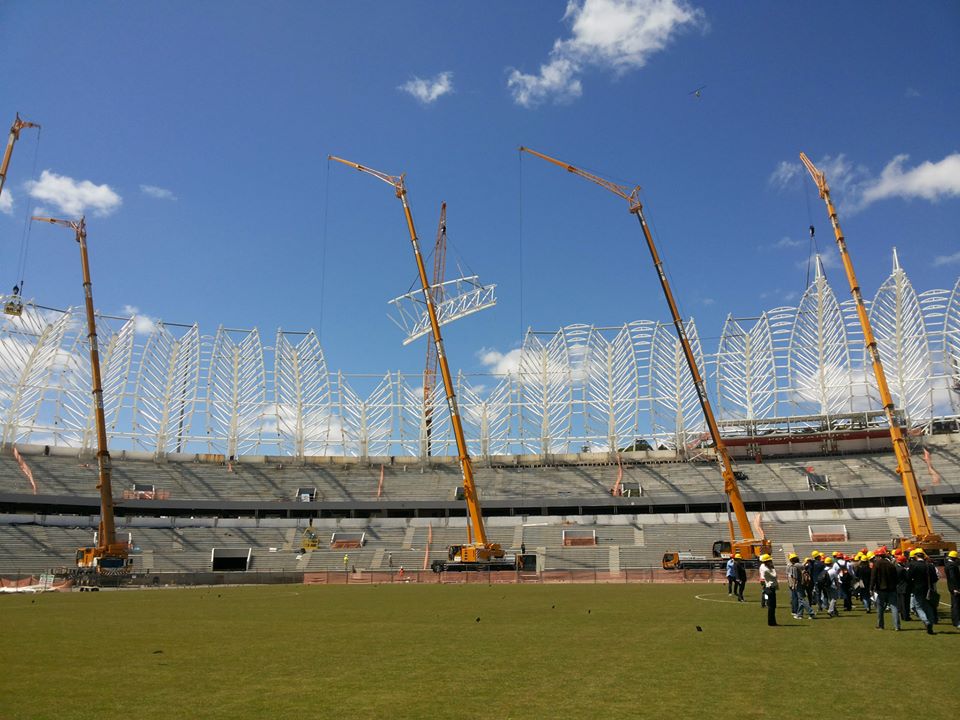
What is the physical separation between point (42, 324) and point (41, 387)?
6.07 metres

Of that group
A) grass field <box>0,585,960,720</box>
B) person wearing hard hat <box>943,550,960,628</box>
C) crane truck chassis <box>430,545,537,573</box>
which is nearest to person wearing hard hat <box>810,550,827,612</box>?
grass field <box>0,585,960,720</box>

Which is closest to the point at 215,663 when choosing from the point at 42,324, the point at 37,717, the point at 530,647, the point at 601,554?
the point at 37,717

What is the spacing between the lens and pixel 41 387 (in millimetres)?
68625

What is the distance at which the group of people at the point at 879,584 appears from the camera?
49.2 feet

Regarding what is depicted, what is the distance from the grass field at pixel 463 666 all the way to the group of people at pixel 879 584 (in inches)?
19.7

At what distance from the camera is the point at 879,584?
617 inches

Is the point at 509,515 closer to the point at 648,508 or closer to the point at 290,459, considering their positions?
the point at 648,508

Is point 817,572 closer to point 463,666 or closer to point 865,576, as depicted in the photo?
point 865,576

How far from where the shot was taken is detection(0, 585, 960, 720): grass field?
8.19 meters

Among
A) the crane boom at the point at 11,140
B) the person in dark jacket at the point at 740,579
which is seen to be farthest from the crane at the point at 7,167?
the person in dark jacket at the point at 740,579

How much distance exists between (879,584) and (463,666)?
974cm

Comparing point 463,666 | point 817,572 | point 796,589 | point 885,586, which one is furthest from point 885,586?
point 463,666

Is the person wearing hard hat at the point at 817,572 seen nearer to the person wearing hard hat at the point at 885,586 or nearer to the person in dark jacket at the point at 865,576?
the person in dark jacket at the point at 865,576

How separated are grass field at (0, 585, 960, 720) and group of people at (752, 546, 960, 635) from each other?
50 cm
